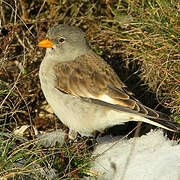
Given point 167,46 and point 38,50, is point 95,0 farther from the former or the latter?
point 167,46

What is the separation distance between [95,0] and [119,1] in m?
0.40

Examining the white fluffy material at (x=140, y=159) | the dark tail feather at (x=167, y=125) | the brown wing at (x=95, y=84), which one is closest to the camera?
the white fluffy material at (x=140, y=159)

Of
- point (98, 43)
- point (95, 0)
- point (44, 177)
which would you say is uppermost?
point (95, 0)

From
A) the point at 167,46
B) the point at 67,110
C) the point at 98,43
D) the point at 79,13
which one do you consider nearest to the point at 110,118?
the point at 67,110

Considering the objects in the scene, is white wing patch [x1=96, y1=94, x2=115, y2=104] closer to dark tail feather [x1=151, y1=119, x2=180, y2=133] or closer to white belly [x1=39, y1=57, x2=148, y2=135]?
white belly [x1=39, y1=57, x2=148, y2=135]

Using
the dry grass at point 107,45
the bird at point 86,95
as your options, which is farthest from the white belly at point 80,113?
the dry grass at point 107,45

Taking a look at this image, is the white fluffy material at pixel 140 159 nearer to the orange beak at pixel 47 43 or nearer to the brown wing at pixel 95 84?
the brown wing at pixel 95 84

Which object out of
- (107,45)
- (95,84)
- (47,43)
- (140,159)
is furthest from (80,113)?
(107,45)

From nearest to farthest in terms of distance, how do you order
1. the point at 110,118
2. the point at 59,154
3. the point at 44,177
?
the point at 44,177 < the point at 59,154 < the point at 110,118

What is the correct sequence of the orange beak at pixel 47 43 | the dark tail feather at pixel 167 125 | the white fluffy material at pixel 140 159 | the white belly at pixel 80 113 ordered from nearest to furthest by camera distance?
the white fluffy material at pixel 140 159, the dark tail feather at pixel 167 125, the white belly at pixel 80 113, the orange beak at pixel 47 43

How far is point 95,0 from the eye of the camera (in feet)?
15.4

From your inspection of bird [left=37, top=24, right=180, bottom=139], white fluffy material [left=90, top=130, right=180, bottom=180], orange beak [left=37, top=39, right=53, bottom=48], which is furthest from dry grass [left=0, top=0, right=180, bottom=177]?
white fluffy material [left=90, top=130, right=180, bottom=180]

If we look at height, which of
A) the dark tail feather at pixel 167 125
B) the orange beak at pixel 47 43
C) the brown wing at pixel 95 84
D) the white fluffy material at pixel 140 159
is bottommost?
the white fluffy material at pixel 140 159

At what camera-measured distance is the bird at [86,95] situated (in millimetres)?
3277
